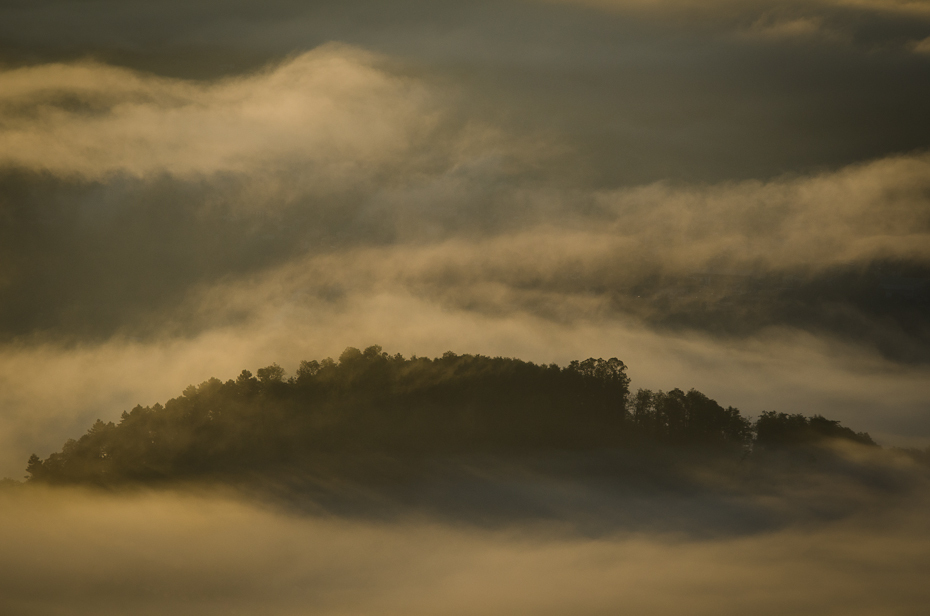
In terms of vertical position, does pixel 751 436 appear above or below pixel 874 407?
below

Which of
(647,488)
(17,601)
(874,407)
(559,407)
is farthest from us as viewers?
(874,407)

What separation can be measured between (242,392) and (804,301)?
13641cm

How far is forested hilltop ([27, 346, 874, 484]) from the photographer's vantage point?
184ft

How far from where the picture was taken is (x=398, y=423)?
58219mm

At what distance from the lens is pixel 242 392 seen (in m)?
59.7

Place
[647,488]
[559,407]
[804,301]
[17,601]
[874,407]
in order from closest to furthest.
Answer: [559,407] → [647,488] → [17,601] → [874,407] → [804,301]

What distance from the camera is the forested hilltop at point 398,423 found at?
5606 cm

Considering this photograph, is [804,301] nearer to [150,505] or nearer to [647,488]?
[647,488]

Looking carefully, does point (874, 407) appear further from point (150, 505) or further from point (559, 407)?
point (150, 505)

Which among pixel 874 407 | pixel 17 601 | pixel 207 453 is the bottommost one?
pixel 17 601

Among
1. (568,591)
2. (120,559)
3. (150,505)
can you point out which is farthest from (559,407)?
(120,559)

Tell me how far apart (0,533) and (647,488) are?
51.7 meters

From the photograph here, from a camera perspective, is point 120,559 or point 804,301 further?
point 804,301

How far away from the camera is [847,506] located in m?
56.2
